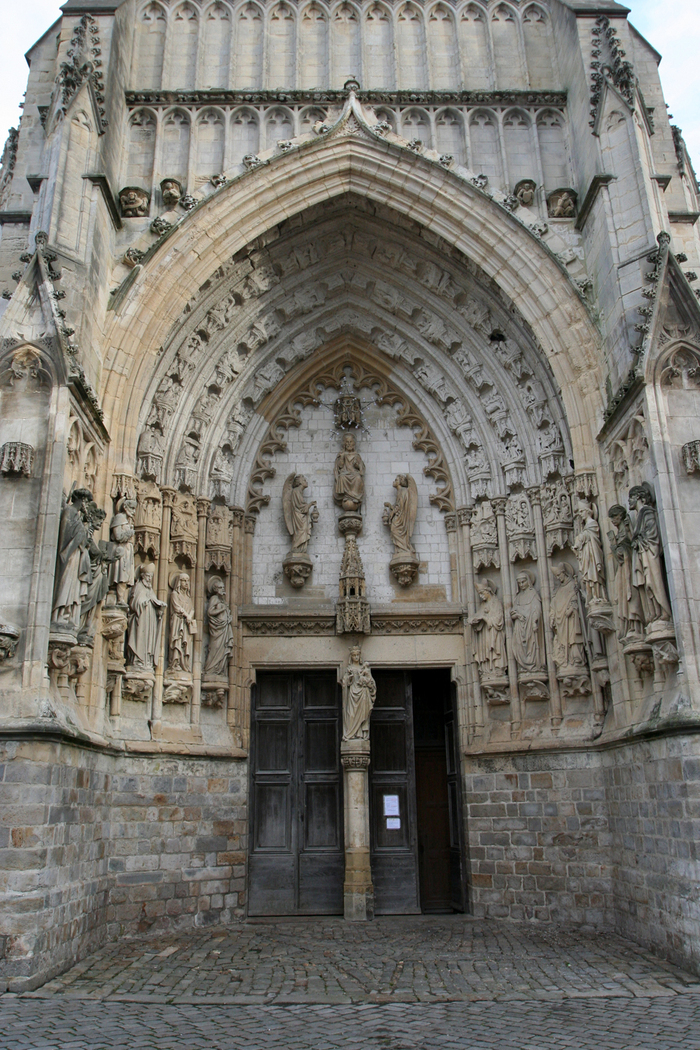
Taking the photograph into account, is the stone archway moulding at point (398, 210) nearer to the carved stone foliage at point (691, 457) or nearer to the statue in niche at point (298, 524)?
the carved stone foliage at point (691, 457)

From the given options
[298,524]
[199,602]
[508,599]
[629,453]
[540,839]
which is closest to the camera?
[629,453]

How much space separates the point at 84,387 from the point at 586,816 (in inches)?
277

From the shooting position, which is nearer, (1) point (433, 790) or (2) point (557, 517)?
(2) point (557, 517)

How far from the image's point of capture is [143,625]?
31.1 feet

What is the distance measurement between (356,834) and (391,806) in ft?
2.58

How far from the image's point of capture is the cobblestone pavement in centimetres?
536

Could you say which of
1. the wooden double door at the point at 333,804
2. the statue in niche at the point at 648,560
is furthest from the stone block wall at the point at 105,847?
the statue in niche at the point at 648,560

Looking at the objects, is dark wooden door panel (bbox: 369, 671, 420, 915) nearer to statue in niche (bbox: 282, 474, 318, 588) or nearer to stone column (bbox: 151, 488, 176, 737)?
statue in niche (bbox: 282, 474, 318, 588)

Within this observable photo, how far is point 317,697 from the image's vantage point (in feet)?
36.9

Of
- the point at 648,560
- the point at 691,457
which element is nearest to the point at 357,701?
the point at 648,560

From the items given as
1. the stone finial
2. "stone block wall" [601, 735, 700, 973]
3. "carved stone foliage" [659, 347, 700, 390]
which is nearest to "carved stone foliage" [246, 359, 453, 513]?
the stone finial

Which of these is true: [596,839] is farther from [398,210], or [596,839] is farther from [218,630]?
[398,210]

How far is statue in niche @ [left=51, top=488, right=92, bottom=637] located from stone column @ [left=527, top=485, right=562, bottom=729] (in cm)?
535

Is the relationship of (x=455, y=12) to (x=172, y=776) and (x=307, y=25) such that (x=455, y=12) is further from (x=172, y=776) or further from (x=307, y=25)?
(x=172, y=776)
